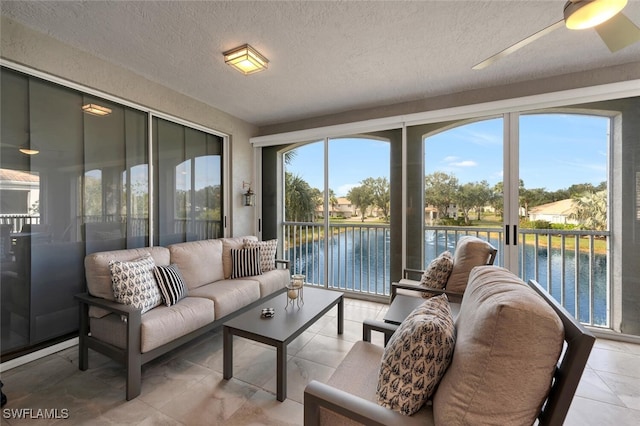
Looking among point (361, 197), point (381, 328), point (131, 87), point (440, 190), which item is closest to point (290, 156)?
point (361, 197)

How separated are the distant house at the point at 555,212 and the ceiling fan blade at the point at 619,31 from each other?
1.73 meters

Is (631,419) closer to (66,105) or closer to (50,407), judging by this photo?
(50,407)

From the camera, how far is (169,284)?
2303 mm

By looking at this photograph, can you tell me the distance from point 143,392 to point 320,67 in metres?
3.08

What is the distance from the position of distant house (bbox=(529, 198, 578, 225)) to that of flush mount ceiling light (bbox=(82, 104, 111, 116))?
462cm

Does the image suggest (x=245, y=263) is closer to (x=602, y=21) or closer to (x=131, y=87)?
(x=131, y=87)

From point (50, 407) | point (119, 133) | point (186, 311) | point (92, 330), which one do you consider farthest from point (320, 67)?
point (50, 407)

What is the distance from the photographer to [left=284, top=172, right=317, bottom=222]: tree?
14.1 feet

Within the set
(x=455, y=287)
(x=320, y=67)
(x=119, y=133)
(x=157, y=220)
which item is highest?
(x=320, y=67)

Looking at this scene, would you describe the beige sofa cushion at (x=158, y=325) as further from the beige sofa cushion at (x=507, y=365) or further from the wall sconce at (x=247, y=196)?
the wall sconce at (x=247, y=196)

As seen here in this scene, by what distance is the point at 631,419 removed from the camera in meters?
1.63

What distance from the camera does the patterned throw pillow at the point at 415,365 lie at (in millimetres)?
962

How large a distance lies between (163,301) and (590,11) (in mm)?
3355

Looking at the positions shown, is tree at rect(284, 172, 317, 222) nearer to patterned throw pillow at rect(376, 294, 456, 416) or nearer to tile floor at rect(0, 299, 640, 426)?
tile floor at rect(0, 299, 640, 426)
